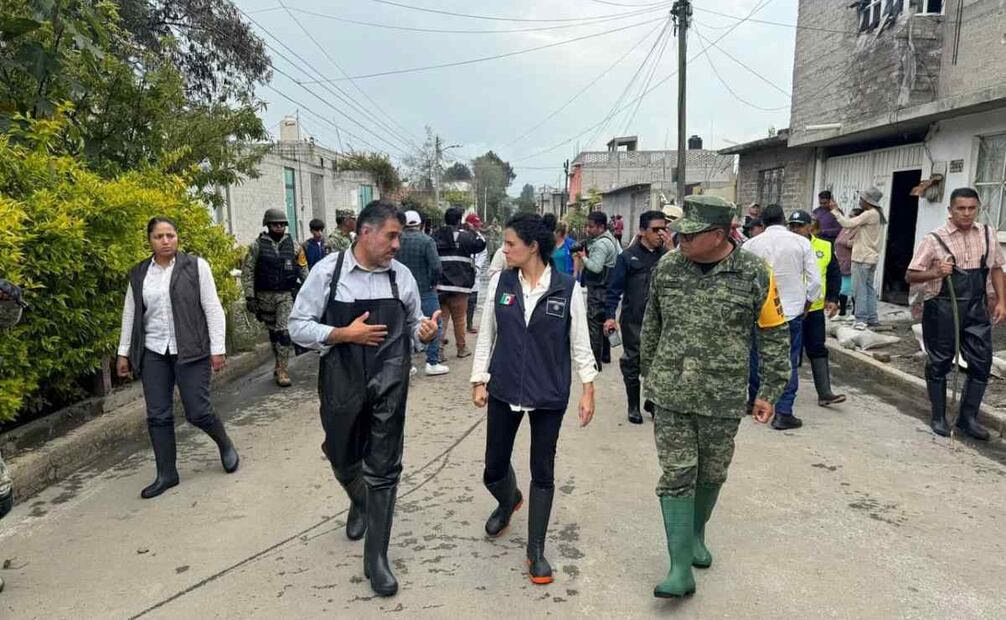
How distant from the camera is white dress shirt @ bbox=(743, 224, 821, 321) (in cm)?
508

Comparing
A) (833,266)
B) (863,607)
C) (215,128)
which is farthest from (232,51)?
(863,607)

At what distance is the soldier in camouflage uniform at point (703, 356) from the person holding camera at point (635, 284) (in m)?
2.27

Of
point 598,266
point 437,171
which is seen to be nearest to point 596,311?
point 598,266

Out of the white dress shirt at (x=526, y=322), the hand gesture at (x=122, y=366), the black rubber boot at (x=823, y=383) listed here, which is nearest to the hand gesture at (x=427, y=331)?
the white dress shirt at (x=526, y=322)

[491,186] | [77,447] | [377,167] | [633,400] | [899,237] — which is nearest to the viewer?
[77,447]

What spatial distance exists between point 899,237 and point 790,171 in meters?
3.00

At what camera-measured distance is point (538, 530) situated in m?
3.04

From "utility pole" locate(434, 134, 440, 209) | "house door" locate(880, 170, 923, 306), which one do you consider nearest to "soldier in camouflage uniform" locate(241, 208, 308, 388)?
"house door" locate(880, 170, 923, 306)

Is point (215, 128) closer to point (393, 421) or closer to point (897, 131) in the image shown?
point (393, 421)

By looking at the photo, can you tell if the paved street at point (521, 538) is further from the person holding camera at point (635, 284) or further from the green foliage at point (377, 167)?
the green foliage at point (377, 167)

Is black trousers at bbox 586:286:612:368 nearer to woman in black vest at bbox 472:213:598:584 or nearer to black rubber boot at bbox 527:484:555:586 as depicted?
woman in black vest at bbox 472:213:598:584

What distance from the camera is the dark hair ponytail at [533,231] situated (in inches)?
119

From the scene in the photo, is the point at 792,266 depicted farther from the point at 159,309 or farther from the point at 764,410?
the point at 159,309

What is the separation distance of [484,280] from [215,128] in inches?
416
